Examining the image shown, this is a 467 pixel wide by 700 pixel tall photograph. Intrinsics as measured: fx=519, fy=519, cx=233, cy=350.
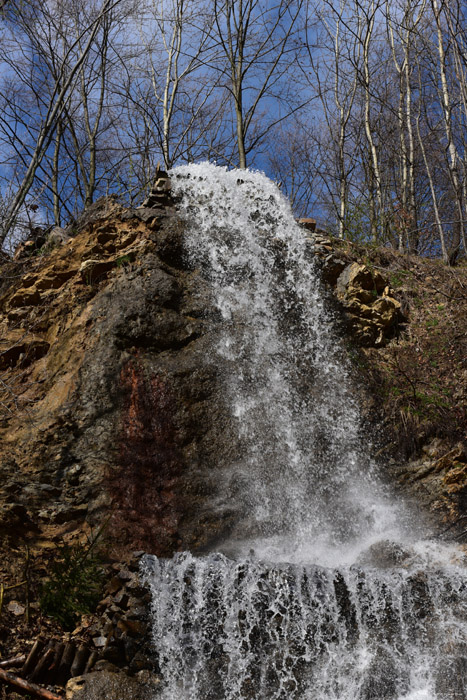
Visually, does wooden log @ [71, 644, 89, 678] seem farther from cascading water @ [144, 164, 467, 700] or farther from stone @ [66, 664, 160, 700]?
cascading water @ [144, 164, 467, 700]

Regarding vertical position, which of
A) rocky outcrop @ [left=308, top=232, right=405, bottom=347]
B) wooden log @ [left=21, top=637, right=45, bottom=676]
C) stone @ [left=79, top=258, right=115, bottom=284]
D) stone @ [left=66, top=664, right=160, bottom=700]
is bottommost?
stone @ [left=66, top=664, right=160, bottom=700]

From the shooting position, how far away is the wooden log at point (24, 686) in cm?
337

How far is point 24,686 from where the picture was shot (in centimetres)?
339

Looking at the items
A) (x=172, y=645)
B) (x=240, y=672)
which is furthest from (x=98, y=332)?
(x=240, y=672)

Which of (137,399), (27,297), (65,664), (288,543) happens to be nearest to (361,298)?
(137,399)

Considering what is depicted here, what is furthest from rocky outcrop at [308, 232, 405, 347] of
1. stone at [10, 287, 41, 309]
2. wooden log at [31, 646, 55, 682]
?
wooden log at [31, 646, 55, 682]

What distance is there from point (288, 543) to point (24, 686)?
243 centimetres

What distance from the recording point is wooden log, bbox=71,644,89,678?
3.62 metres

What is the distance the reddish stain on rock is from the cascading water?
1.72 feet

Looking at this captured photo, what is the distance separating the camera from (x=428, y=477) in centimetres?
551

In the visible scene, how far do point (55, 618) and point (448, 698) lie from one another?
9.21 ft

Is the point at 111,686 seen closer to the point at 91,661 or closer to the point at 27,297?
the point at 91,661

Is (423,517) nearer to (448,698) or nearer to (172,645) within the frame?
(448,698)

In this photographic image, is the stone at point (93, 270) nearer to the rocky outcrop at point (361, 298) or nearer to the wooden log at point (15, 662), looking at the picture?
the rocky outcrop at point (361, 298)
